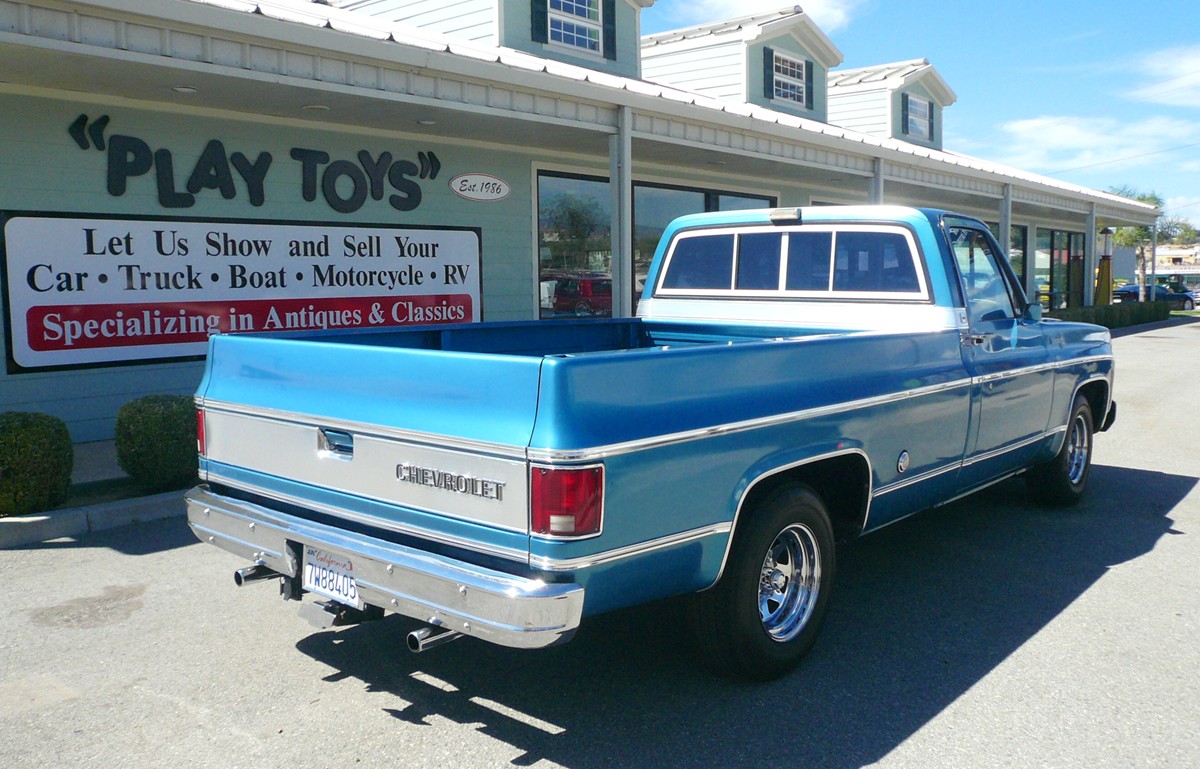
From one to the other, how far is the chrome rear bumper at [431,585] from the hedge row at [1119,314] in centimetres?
2210

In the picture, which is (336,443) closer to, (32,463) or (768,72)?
(32,463)

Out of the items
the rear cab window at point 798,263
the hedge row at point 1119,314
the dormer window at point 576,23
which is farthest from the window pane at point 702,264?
the hedge row at point 1119,314

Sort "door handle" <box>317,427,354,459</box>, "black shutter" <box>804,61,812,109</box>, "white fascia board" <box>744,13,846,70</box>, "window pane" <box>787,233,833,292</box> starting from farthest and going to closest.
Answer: "black shutter" <box>804,61,812,109</box> → "white fascia board" <box>744,13,846,70</box> → "window pane" <box>787,233,833,292</box> → "door handle" <box>317,427,354,459</box>

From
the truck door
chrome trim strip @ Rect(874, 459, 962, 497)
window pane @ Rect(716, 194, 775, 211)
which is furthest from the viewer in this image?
window pane @ Rect(716, 194, 775, 211)

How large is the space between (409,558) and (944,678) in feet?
7.58

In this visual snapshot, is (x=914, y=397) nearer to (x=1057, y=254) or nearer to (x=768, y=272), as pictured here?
(x=768, y=272)

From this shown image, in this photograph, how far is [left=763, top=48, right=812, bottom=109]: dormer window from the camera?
64.7 feet

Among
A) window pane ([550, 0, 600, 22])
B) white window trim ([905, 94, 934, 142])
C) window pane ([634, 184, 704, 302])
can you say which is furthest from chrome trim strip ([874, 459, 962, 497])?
white window trim ([905, 94, 934, 142])

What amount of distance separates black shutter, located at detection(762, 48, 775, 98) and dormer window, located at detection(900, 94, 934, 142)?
243 inches

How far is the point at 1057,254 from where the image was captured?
31875 mm

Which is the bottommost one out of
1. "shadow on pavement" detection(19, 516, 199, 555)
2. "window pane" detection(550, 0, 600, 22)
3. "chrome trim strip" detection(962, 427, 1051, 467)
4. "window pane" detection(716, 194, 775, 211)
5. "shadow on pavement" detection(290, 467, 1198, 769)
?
"shadow on pavement" detection(290, 467, 1198, 769)

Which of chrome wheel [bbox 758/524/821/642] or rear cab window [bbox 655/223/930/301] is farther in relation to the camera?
rear cab window [bbox 655/223/930/301]

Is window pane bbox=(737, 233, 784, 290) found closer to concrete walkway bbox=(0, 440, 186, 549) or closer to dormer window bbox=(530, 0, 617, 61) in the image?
concrete walkway bbox=(0, 440, 186, 549)

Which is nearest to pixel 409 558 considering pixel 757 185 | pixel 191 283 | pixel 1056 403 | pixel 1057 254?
pixel 1056 403
